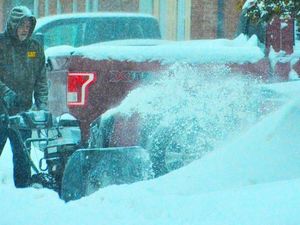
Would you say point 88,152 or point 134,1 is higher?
point 134,1

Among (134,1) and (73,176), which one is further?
(134,1)

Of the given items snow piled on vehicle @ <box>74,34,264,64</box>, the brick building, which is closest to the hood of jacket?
snow piled on vehicle @ <box>74,34,264,64</box>

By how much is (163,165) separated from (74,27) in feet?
16.1

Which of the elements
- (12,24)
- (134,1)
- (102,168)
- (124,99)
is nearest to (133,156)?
(102,168)

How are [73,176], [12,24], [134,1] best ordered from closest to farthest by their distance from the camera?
[73,176], [12,24], [134,1]

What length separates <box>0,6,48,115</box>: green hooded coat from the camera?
702 centimetres

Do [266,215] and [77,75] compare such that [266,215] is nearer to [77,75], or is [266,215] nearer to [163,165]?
[163,165]

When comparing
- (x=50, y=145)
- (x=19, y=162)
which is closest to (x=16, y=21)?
(x=19, y=162)

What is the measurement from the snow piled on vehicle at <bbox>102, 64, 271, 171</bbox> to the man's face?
1.15 meters

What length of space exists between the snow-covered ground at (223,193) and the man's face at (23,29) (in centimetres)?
187

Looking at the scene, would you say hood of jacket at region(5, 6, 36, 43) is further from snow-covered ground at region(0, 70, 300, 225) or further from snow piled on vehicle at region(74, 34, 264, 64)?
snow-covered ground at region(0, 70, 300, 225)

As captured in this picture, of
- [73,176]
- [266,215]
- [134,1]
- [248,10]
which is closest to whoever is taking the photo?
[266,215]

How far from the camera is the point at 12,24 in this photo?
22.8 feet

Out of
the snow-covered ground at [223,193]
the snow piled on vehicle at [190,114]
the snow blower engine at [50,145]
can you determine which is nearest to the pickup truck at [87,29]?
the snow blower engine at [50,145]
